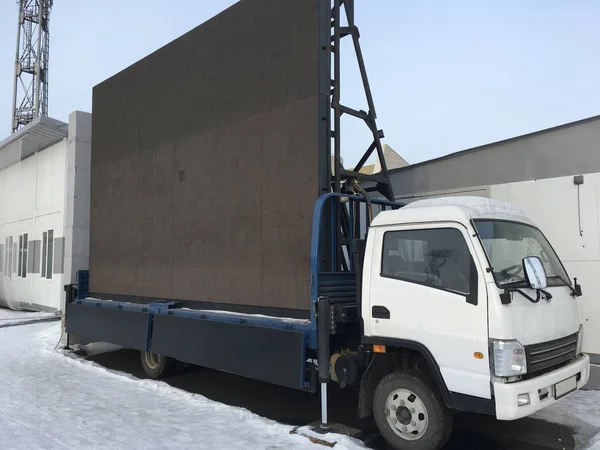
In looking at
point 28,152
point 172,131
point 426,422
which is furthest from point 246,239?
point 28,152

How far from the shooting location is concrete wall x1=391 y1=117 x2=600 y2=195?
265 inches

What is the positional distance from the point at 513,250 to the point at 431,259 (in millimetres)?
767

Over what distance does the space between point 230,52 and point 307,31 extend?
1526 mm

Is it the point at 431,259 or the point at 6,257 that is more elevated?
the point at 6,257

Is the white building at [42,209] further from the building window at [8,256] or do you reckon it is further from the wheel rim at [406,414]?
the wheel rim at [406,414]

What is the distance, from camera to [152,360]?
789 cm

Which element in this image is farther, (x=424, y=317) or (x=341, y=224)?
(x=341, y=224)

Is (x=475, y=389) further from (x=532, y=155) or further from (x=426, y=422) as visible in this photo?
(x=532, y=155)

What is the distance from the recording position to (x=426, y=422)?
4.27 meters

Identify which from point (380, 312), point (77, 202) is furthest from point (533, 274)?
point (77, 202)

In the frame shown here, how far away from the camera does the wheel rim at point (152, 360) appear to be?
7.80m

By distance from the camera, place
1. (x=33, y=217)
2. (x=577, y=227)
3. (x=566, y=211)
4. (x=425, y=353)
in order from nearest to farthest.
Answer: (x=425, y=353)
(x=577, y=227)
(x=566, y=211)
(x=33, y=217)

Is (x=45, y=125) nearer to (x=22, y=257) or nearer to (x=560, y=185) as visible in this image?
(x=22, y=257)

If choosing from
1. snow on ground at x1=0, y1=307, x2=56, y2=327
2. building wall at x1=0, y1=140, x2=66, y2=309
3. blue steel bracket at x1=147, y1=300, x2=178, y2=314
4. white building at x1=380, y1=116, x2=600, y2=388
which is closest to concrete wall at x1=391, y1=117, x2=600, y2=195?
white building at x1=380, y1=116, x2=600, y2=388
